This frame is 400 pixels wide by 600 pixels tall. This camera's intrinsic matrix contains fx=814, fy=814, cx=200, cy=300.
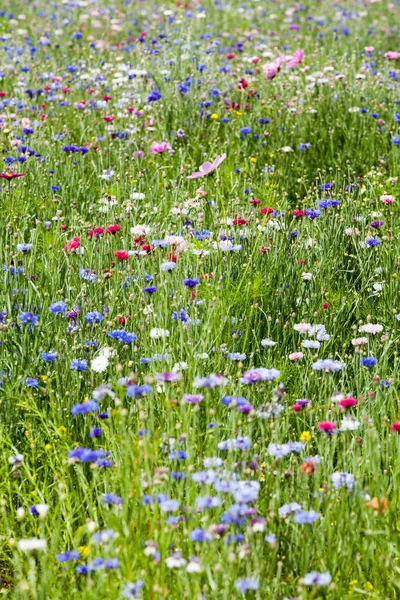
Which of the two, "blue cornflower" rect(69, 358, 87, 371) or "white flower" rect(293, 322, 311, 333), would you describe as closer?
"blue cornflower" rect(69, 358, 87, 371)

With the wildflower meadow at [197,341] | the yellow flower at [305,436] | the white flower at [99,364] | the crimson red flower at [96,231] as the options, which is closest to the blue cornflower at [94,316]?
the wildflower meadow at [197,341]

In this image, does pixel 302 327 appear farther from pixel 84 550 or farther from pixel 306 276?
pixel 84 550

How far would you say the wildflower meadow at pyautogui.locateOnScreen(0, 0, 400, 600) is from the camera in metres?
2.11

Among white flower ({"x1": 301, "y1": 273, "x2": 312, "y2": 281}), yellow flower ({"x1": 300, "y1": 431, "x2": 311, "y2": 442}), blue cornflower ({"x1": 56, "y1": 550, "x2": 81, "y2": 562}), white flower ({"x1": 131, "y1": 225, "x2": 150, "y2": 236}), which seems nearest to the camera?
blue cornflower ({"x1": 56, "y1": 550, "x2": 81, "y2": 562})

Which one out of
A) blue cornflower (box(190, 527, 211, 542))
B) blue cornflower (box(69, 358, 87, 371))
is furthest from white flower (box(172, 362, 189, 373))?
blue cornflower (box(190, 527, 211, 542))

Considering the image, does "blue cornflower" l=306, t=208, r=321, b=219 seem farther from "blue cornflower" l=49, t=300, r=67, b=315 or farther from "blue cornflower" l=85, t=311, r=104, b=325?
"blue cornflower" l=49, t=300, r=67, b=315

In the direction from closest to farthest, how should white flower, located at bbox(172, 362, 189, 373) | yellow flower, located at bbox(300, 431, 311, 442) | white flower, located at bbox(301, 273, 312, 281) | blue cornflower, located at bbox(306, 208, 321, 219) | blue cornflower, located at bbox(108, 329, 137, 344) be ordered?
yellow flower, located at bbox(300, 431, 311, 442)
white flower, located at bbox(172, 362, 189, 373)
blue cornflower, located at bbox(108, 329, 137, 344)
white flower, located at bbox(301, 273, 312, 281)
blue cornflower, located at bbox(306, 208, 321, 219)

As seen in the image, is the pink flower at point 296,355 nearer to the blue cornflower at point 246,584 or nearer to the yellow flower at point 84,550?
the yellow flower at point 84,550

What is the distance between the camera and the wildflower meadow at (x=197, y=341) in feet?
6.93

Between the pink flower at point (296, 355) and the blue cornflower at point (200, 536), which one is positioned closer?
the blue cornflower at point (200, 536)

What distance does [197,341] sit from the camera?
2.98 m

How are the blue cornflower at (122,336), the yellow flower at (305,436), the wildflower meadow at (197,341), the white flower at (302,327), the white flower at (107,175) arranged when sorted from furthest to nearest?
1. the white flower at (107,175)
2. the white flower at (302,327)
3. the blue cornflower at (122,336)
4. the yellow flower at (305,436)
5. the wildflower meadow at (197,341)

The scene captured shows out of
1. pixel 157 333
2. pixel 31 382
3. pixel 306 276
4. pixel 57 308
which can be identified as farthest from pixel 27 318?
pixel 306 276

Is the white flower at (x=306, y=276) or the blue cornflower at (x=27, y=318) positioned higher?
the blue cornflower at (x=27, y=318)
